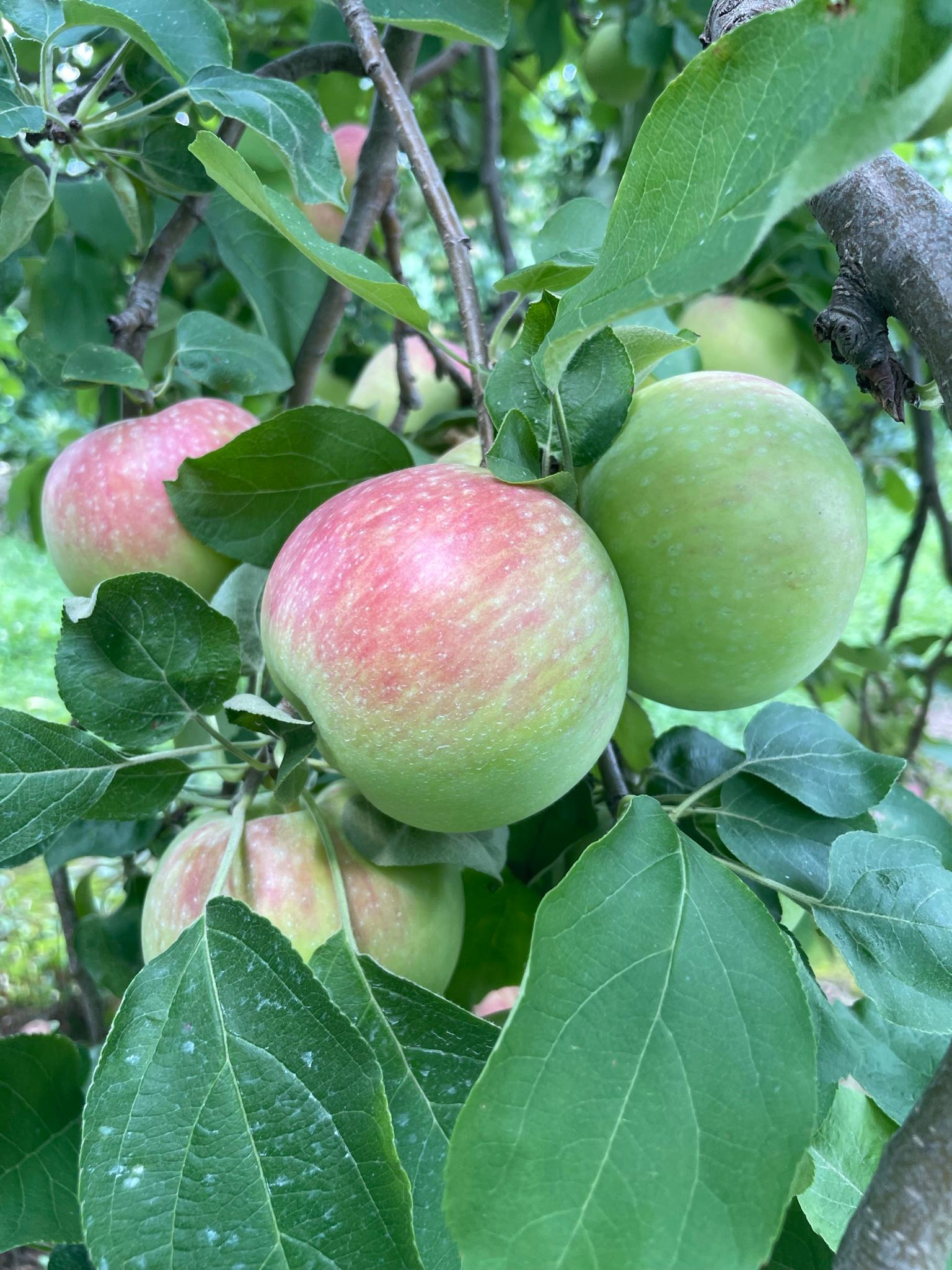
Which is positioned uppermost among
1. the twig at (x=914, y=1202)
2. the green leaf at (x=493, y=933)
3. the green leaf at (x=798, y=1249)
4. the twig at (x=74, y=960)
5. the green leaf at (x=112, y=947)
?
the twig at (x=914, y=1202)

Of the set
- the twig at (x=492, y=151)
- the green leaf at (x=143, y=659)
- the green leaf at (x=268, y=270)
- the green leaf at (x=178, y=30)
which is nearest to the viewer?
the green leaf at (x=143, y=659)

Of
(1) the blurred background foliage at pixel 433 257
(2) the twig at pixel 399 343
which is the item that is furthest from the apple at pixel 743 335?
(2) the twig at pixel 399 343

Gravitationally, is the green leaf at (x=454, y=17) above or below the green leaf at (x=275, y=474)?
above

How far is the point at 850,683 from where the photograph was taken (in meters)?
1.48

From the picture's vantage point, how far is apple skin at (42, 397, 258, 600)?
2.09 feet

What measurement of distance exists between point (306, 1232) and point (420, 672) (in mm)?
230

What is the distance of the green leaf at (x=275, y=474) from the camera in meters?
0.56

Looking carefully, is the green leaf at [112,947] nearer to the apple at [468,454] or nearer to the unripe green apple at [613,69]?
the apple at [468,454]

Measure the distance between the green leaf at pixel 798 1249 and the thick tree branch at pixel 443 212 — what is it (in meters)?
0.44

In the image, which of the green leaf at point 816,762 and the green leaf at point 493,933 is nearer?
the green leaf at point 816,762

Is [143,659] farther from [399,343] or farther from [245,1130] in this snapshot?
[399,343]

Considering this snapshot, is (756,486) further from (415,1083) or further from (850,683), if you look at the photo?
(850,683)

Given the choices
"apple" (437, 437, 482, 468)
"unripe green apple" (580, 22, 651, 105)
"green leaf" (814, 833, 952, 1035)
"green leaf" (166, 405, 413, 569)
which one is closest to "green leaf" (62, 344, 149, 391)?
"green leaf" (166, 405, 413, 569)

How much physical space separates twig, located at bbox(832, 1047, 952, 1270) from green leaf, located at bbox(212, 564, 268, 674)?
1.46 ft
